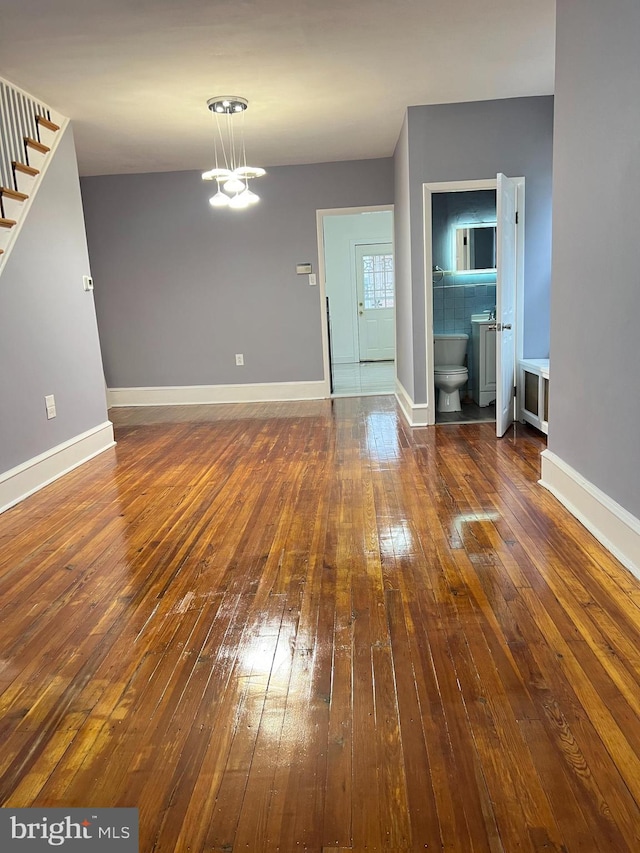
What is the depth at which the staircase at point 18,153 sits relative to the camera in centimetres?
394

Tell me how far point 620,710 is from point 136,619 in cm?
164

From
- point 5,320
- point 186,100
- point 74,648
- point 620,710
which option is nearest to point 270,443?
point 5,320

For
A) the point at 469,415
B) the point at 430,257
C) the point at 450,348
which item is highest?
the point at 430,257

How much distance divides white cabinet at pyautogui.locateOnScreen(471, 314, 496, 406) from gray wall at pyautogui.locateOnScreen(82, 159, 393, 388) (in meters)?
1.86

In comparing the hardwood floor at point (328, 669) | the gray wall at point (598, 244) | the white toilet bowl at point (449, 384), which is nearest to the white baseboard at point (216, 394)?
the white toilet bowl at point (449, 384)

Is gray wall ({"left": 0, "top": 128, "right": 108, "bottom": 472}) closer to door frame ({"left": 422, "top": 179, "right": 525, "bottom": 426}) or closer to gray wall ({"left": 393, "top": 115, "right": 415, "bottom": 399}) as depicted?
gray wall ({"left": 393, "top": 115, "right": 415, "bottom": 399})

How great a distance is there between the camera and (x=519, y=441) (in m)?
4.68

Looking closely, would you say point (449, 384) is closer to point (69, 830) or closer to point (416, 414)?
point (416, 414)

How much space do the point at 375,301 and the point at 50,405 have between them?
6858 mm

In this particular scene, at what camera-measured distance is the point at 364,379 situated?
8477 millimetres

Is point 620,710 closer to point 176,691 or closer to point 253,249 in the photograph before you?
point 176,691

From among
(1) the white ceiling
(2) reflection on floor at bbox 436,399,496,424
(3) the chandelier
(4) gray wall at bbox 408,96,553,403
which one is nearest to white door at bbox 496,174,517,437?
(4) gray wall at bbox 408,96,553,403

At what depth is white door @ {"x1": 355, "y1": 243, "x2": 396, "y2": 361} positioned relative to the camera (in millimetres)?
10203

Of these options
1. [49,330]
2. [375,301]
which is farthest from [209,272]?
[375,301]
